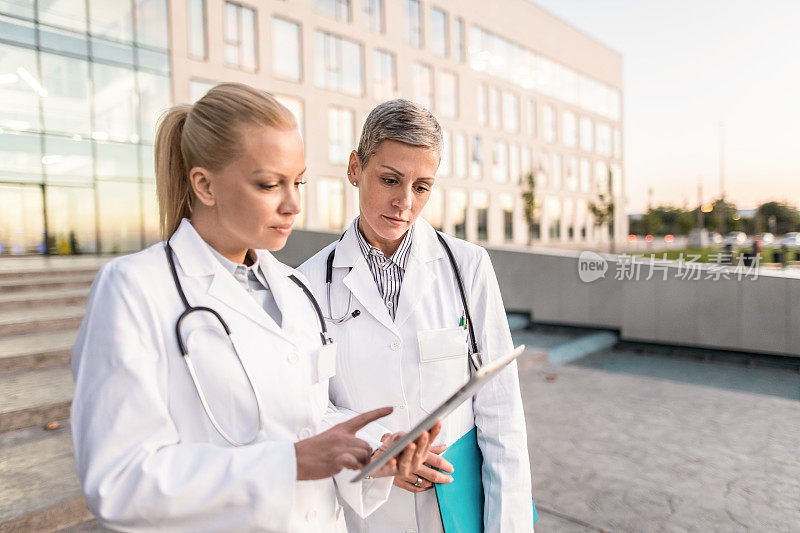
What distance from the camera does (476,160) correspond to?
3092cm

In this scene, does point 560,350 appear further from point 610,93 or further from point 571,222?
point 610,93

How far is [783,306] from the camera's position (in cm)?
700

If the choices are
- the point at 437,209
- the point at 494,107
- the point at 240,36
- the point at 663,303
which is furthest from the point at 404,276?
the point at 494,107

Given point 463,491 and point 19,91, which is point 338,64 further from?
point 463,491

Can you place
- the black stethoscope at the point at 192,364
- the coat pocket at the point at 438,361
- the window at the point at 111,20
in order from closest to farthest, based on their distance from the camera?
the black stethoscope at the point at 192,364 → the coat pocket at the point at 438,361 → the window at the point at 111,20

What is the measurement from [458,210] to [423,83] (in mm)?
7354

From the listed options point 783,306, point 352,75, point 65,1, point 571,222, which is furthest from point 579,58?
point 783,306

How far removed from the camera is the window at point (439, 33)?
28391 millimetres

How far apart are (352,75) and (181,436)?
81.9 ft

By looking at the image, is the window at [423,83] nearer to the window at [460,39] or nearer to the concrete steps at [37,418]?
the window at [460,39]

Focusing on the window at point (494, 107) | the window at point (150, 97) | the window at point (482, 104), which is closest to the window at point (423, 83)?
the window at point (482, 104)

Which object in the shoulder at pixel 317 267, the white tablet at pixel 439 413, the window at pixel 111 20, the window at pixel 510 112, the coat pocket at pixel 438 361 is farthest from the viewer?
the window at pixel 510 112

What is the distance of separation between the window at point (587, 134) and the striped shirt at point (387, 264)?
138 feet

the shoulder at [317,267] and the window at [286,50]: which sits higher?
the window at [286,50]
